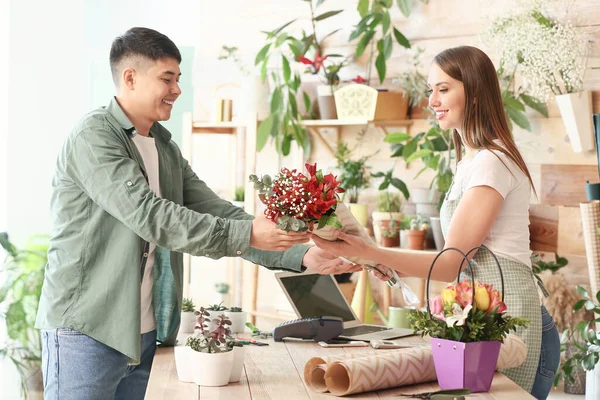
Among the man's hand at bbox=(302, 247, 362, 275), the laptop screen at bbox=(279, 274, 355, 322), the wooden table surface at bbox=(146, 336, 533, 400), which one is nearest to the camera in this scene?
the wooden table surface at bbox=(146, 336, 533, 400)

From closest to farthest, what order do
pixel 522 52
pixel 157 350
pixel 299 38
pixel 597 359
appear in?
pixel 157 350 → pixel 597 359 → pixel 522 52 → pixel 299 38

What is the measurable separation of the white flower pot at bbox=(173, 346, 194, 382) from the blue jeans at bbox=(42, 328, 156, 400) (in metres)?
0.23

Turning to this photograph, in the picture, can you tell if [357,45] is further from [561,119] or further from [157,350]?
[157,350]

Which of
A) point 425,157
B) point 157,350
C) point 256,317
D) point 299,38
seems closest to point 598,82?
point 425,157

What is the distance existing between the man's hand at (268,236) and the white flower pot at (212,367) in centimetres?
33

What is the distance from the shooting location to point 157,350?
2.22 meters

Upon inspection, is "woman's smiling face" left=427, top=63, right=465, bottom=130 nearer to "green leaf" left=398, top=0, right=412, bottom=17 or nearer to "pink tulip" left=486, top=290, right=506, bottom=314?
"pink tulip" left=486, top=290, right=506, bottom=314

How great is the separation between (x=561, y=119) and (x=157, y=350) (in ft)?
8.85

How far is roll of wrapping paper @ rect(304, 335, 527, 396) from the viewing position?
68.3 inches

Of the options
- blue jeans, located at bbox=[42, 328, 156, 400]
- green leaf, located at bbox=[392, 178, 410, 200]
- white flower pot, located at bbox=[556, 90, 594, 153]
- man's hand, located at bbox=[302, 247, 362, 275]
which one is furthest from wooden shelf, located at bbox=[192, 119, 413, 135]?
blue jeans, located at bbox=[42, 328, 156, 400]

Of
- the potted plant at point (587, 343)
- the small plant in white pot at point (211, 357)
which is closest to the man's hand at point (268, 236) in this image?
the small plant in white pot at point (211, 357)

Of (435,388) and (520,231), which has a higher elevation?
(520,231)

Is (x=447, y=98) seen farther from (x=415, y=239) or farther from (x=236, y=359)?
(x=415, y=239)

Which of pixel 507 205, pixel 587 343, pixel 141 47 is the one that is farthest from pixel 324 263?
pixel 587 343
